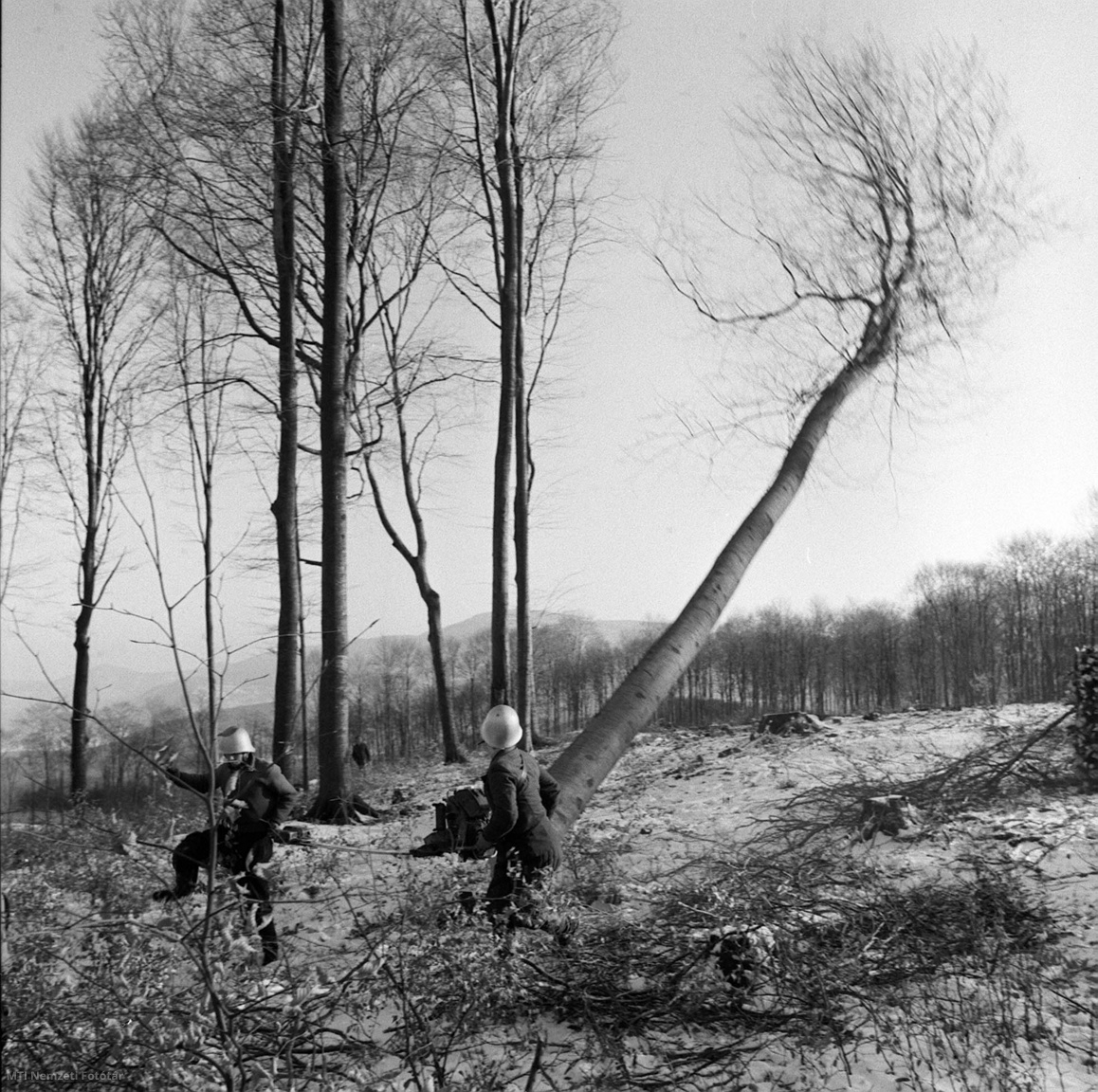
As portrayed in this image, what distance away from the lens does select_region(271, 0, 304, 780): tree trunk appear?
33.5ft

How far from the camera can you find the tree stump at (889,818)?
6543 millimetres

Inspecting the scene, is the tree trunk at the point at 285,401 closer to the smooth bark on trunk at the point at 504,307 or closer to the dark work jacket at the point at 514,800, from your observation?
the smooth bark on trunk at the point at 504,307

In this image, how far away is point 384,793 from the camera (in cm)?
1213

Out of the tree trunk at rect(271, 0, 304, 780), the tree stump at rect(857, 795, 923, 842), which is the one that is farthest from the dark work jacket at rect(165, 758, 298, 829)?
the tree trunk at rect(271, 0, 304, 780)

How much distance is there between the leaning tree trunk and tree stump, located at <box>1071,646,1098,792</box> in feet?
10.8

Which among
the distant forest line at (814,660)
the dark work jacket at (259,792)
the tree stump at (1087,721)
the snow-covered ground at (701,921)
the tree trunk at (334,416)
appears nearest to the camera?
the snow-covered ground at (701,921)

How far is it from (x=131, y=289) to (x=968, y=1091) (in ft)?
53.6

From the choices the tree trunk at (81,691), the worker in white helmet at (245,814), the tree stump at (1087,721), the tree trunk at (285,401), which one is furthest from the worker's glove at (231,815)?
the tree trunk at (81,691)

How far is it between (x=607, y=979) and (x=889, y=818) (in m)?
3.52

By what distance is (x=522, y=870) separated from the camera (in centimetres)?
482

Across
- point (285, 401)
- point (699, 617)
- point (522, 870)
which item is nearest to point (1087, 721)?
point (699, 617)

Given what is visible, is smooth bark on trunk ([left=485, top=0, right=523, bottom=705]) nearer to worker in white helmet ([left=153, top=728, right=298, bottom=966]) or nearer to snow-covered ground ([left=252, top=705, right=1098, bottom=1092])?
snow-covered ground ([left=252, top=705, right=1098, bottom=1092])

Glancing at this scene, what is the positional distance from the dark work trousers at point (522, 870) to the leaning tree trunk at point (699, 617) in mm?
480

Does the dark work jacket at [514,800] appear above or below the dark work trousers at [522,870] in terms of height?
above
